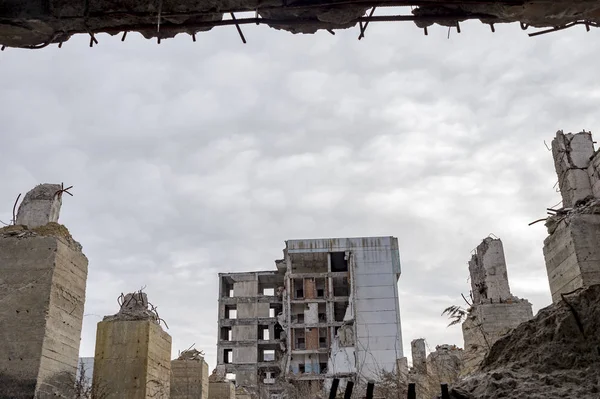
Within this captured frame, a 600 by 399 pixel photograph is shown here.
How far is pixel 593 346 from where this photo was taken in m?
3.59

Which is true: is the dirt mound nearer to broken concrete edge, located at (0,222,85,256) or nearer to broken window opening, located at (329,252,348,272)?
broken concrete edge, located at (0,222,85,256)

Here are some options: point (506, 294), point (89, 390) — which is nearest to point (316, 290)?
point (506, 294)

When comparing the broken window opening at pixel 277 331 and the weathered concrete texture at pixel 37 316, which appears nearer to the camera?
the weathered concrete texture at pixel 37 316

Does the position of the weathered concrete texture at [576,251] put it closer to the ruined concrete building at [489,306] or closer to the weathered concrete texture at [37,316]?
the ruined concrete building at [489,306]

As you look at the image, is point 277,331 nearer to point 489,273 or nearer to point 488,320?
point 489,273

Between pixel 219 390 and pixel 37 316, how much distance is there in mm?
7466

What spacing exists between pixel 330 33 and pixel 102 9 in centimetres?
157

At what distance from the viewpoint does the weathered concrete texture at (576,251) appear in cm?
631

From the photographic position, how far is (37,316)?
5.42 m

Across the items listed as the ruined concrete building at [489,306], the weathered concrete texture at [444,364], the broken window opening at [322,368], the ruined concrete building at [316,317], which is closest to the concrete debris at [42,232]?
the weathered concrete texture at [444,364]

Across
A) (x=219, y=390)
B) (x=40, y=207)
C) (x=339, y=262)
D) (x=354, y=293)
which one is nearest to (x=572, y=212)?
(x=40, y=207)

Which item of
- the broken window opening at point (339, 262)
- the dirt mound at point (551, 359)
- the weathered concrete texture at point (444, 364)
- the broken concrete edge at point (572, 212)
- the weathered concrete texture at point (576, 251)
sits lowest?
the dirt mound at point (551, 359)

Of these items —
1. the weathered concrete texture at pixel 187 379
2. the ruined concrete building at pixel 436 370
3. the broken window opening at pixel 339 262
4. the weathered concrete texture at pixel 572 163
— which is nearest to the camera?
the weathered concrete texture at pixel 572 163

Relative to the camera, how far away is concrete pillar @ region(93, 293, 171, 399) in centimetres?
655
